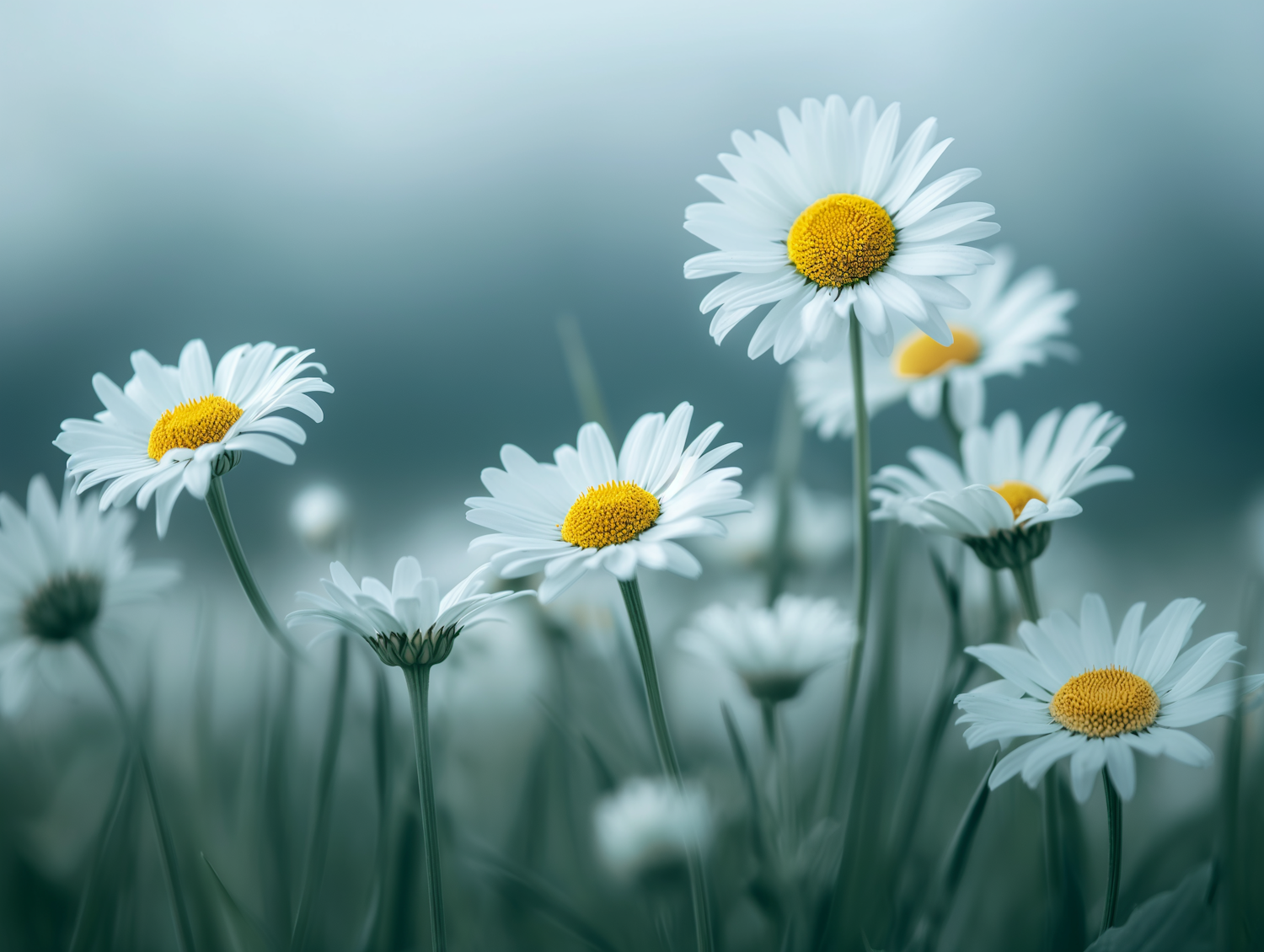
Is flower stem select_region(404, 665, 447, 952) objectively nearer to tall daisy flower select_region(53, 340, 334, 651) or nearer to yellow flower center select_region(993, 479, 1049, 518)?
tall daisy flower select_region(53, 340, 334, 651)

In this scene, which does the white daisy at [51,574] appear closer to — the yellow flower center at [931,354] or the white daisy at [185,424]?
the white daisy at [185,424]

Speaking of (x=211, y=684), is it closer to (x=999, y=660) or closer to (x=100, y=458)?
(x=100, y=458)

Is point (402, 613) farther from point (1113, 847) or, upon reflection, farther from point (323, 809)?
point (1113, 847)

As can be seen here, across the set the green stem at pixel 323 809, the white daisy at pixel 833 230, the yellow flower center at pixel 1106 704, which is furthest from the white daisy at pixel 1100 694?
the green stem at pixel 323 809

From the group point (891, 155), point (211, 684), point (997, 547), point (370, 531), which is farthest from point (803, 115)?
point (370, 531)

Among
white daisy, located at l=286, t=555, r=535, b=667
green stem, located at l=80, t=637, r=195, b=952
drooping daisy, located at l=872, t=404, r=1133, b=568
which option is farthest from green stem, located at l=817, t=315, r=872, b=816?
green stem, located at l=80, t=637, r=195, b=952

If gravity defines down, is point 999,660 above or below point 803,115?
below

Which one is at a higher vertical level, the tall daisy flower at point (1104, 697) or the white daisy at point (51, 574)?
the white daisy at point (51, 574)
